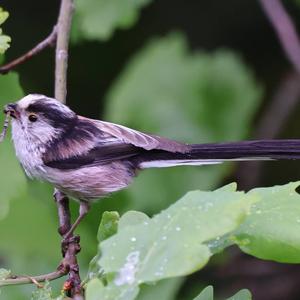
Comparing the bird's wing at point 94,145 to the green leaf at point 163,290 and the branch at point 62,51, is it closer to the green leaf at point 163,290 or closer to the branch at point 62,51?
the branch at point 62,51

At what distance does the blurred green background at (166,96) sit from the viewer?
13.8 ft

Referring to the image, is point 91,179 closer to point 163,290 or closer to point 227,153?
point 227,153

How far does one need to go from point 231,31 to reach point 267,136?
41.0 inches

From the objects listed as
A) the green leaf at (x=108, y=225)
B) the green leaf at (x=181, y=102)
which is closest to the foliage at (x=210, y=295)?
the green leaf at (x=108, y=225)

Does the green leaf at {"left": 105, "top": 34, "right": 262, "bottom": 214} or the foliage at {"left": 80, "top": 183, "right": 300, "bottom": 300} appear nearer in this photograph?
the foliage at {"left": 80, "top": 183, "right": 300, "bottom": 300}

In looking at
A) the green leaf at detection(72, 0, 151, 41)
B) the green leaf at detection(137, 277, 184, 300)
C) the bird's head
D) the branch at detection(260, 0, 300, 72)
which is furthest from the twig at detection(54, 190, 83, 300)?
the branch at detection(260, 0, 300, 72)

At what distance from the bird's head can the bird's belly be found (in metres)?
0.15

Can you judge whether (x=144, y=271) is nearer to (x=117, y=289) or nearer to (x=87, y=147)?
(x=117, y=289)

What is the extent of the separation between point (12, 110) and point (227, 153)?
0.86 meters

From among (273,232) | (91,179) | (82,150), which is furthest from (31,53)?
(273,232)

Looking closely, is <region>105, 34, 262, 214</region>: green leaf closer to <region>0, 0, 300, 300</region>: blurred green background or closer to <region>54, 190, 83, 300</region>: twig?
<region>0, 0, 300, 300</region>: blurred green background

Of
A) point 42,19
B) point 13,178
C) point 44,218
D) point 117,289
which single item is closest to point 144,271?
point 117,289

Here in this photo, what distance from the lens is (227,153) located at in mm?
3053

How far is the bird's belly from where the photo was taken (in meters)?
3.17
